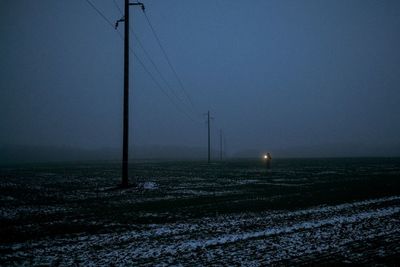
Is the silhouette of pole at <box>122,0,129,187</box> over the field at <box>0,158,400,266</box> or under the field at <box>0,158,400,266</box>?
over

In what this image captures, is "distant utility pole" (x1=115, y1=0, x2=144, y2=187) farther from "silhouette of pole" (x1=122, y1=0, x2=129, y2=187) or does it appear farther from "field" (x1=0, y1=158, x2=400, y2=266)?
"field" (x1=0, y1=158, x2=400, y2=266)

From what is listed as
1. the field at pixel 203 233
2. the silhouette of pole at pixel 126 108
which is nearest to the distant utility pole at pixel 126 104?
the silhouette of pole at pixel 126 108

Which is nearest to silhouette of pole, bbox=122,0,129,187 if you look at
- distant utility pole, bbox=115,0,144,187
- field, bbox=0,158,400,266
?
distant utility pole, bbox=115,0,144,187

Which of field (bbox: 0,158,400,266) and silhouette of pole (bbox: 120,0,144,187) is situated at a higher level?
silhouette of pole (bbox: 120,0,144,187)

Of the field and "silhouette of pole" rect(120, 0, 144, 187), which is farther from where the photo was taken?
"silhouette of pole" rect(120, 0, 144, 187)

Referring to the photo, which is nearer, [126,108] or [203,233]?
[203,233]

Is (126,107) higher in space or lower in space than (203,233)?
higher

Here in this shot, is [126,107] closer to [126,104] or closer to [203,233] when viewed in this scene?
[126,104]

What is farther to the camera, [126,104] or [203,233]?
[126,104]

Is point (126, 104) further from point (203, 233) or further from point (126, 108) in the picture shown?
point (203, 233)

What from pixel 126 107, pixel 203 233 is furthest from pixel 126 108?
pixel 203 233

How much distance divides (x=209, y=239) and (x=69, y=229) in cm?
341

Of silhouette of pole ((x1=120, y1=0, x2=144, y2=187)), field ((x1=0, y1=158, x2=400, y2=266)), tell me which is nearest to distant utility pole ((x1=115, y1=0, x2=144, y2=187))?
silhouette of pole ((x1=120, y1=0, x2=144, y2=187))

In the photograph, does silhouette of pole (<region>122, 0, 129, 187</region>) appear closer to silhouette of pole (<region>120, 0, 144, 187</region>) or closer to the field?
silhouette of pole (<region>120, 0, 144, 187</region>)
